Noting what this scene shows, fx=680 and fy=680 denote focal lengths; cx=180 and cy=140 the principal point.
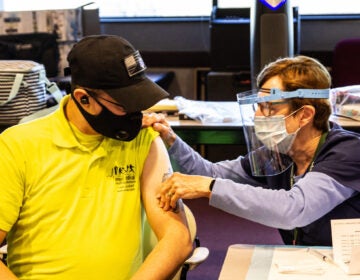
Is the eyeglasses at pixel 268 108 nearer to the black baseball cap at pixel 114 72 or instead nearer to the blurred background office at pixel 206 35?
the black baseball cap at pixel 114 72

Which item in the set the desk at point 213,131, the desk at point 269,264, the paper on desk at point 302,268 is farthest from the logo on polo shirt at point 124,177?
the desk at point 213,131

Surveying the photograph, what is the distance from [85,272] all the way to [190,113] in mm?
1681

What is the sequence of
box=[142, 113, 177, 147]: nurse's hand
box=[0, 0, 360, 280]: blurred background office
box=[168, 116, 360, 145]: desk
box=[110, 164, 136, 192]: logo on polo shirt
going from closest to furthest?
box=[110, 164, 136, 192]: logo on polo shirt → box=[142, 113, 177, 147]: nurse's hand → box=[168, 116, 360, 145]: desk → box=[0, 0, 360, 280]: blurred background office

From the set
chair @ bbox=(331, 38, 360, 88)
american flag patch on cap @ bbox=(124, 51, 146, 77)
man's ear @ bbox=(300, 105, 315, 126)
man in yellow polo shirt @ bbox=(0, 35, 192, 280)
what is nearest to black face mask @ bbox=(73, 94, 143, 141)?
man in yellow polo shirt @ bbox=(0, 35, 192, 280)

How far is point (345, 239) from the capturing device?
1877 mm

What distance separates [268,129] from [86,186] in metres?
0.68

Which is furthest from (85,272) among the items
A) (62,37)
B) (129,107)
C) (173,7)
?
(173,7)

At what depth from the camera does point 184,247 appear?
196 cm

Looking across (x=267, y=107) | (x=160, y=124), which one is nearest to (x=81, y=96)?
(x=160, y=124)

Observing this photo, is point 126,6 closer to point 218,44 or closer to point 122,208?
point 218,44

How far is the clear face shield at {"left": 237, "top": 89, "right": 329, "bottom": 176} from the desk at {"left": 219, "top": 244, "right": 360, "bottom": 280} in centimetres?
36

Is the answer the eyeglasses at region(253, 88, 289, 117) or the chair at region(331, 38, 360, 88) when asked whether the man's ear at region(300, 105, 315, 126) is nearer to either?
the eyeglasses at region(253, 88, 289, 117)

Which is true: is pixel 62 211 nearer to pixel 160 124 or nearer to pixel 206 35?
pixel 160 124

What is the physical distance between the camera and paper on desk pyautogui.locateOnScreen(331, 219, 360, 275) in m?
1.86
